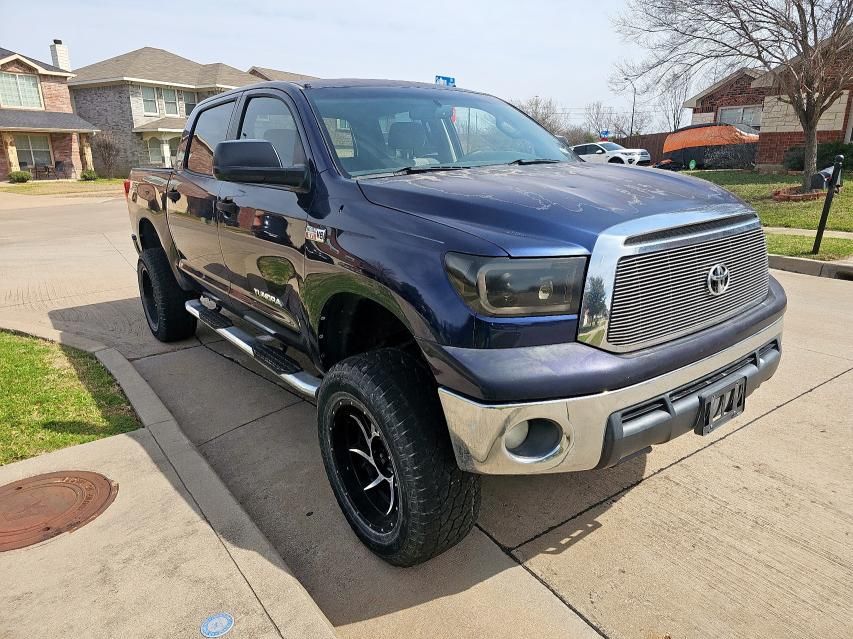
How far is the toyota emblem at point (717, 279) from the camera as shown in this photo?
238 centimetres

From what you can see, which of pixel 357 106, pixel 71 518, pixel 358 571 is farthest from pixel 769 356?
pixel 71 518

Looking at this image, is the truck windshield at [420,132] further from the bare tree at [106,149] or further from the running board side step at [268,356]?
the bare tree at [106,149]

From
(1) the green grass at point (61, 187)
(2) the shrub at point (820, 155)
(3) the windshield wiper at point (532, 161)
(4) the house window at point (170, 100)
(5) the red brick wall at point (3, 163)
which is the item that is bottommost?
(1) the green grass at point (61, 187)

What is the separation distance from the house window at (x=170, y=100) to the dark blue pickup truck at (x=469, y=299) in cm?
4062

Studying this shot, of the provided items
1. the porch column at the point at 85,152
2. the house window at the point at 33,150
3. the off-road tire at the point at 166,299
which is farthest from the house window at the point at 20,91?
the off-road tire at the point at 166,299

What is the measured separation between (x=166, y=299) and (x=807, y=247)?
855 cm

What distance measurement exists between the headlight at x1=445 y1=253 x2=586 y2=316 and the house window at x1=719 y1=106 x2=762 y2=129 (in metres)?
33.7

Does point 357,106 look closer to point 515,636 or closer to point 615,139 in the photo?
point 515,636

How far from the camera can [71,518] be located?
2.77 metres

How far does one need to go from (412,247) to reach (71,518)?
2.03 m

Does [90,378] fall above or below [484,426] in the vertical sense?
below

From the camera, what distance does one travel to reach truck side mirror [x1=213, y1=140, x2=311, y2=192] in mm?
2805

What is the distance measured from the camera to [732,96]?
106ft

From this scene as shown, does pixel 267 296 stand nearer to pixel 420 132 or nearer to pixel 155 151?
pixel 420 132
